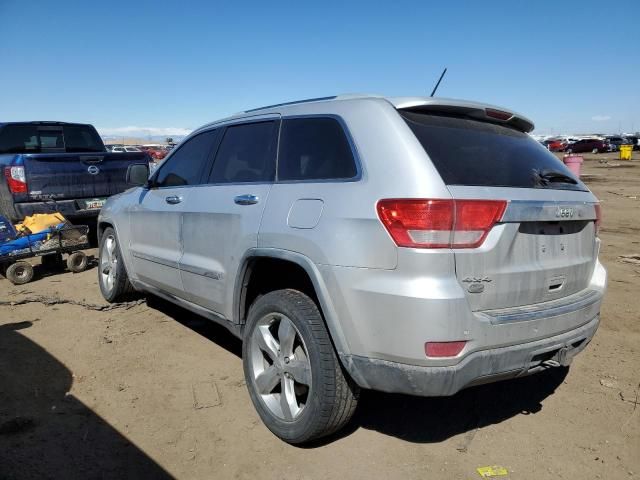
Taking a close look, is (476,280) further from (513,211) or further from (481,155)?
(481,155)

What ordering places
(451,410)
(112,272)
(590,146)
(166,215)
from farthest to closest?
(590,146) → (112,272) → (166,215) → (451,410)

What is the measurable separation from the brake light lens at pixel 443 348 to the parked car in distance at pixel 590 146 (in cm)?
5586

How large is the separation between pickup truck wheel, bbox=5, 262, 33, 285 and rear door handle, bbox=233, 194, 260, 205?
446 centimetres

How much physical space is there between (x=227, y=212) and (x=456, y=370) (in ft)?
5.77

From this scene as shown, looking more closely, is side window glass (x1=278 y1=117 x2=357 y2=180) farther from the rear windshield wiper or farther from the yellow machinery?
the yellow machinery

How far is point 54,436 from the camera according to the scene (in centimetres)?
301

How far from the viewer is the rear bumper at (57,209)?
691 centimetres

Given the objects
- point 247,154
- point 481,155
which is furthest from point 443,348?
point 247,154

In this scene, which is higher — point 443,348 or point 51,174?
point 51,174

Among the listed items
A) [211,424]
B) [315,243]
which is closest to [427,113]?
[315,243]

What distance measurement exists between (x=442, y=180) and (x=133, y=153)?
6753 mm

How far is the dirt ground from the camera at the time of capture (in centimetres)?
273

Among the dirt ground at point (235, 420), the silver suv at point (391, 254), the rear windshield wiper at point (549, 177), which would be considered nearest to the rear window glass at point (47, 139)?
the dirt ground at point (235, 420)

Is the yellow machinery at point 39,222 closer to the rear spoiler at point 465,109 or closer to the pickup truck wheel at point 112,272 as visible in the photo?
the pickup truck wheel at point 112,272
